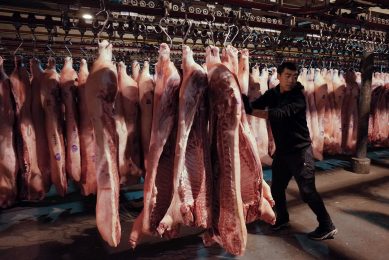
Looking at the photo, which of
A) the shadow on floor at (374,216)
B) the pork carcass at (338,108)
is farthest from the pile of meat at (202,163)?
the pork carcass at (338,108)

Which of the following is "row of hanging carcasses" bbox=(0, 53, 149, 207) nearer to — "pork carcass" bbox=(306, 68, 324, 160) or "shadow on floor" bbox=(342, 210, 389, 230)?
"pork carcass" bbox=(306, 68, 324, 160)

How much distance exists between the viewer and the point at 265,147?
13.0ft

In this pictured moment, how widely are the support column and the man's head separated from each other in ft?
9.33

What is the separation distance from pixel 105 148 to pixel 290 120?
2.09 metres

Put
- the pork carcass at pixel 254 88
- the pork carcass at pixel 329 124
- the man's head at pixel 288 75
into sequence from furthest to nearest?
the pork carcass at pixel 329 124 → the pork carcass at pixel 254 88 → the man's head at pixel 288 75

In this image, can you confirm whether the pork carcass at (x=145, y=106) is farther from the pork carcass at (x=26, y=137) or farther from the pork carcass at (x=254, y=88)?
the pork carcass at (x=254, y=88)

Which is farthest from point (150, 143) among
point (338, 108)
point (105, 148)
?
point (338, 108)

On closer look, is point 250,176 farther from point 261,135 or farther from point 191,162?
point 261,135

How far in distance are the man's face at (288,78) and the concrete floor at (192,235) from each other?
5.51 feet

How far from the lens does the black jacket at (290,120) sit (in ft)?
10.7

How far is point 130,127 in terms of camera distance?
2.97 metres

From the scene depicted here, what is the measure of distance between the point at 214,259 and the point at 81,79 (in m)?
2.14

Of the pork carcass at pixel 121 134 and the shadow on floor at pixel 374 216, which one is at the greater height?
the pork carcass at pixel 121 134

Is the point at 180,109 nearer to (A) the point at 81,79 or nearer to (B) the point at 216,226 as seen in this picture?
(B) the point at 216,226
